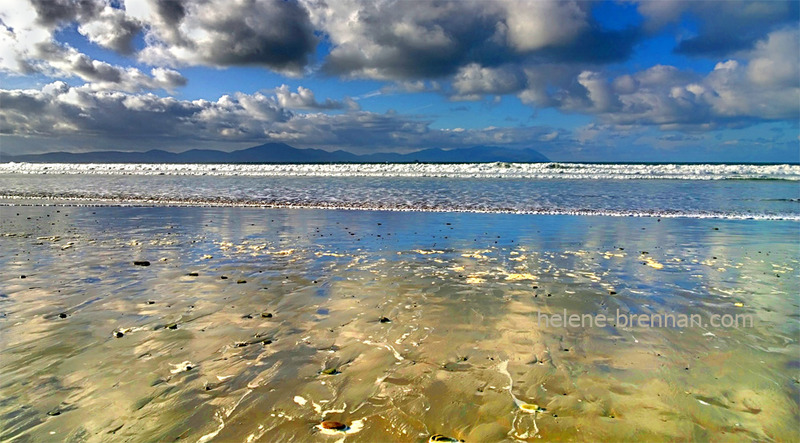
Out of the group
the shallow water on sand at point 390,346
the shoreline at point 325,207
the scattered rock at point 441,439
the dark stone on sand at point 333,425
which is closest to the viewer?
the scattered rock at point 441,439

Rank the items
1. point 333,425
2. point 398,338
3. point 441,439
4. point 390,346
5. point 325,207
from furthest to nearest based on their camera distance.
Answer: point 325,207
point 398,338
point 390,346
point 333,425
point 441,439

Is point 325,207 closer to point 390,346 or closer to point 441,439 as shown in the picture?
point 390,346

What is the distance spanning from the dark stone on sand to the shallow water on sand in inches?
2.2

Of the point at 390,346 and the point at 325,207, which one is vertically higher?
the point at 325,207

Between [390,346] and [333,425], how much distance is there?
157 cm

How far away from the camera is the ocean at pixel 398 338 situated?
356 centimetres

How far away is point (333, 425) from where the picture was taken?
3.43 meters

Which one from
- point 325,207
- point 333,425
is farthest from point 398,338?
point 325,207

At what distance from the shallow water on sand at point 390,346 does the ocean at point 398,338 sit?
0.02 meters

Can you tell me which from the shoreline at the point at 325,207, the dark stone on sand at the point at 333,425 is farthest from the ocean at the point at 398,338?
the shoreline at the point at 325,207

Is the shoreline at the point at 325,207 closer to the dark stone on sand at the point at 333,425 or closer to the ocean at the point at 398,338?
the ocean at the point at 398,338

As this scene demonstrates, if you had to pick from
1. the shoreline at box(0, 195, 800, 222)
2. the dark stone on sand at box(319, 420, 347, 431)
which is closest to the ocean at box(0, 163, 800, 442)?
the dark stone on sand at box(319, 420, 347, 431)

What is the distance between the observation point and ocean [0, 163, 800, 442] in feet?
11.7

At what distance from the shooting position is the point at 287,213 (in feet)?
58.1
